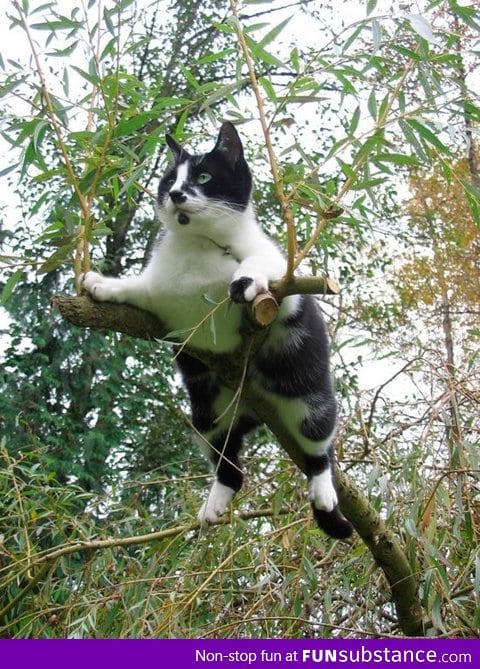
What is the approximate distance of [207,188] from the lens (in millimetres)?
2109

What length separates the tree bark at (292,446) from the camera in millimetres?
1856

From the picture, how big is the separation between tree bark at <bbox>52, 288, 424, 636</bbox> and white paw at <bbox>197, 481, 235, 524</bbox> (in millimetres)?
295

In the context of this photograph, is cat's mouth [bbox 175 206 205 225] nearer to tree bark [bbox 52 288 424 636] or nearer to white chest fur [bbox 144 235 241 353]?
white chest fur [bbox 144 235 241 353]

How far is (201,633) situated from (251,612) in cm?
17

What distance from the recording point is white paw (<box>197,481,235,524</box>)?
7.75ft

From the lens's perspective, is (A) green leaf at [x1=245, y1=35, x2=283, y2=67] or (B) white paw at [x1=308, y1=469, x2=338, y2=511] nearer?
(A) green leaf at [x1=245, y1=35, x2=283, y2=67]

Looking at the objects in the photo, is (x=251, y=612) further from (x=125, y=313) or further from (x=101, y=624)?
(x=125, y=313)

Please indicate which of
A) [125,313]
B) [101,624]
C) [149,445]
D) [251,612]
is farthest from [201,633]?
[149,445]

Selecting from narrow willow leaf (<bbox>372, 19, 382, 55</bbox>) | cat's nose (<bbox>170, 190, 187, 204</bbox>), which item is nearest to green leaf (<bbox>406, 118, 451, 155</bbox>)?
narrow willow leaf (<bbox>372, 19, 382, 55</bbox>)

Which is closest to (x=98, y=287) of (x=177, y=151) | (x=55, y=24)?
(x=177, y=151)

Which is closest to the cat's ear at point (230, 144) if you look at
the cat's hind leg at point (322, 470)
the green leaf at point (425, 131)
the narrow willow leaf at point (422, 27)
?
the green leaf at point (425, 131)

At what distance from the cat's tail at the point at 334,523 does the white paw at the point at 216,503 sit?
33 centimetres

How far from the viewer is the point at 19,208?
5832mm

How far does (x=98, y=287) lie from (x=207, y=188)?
426 millimetres
